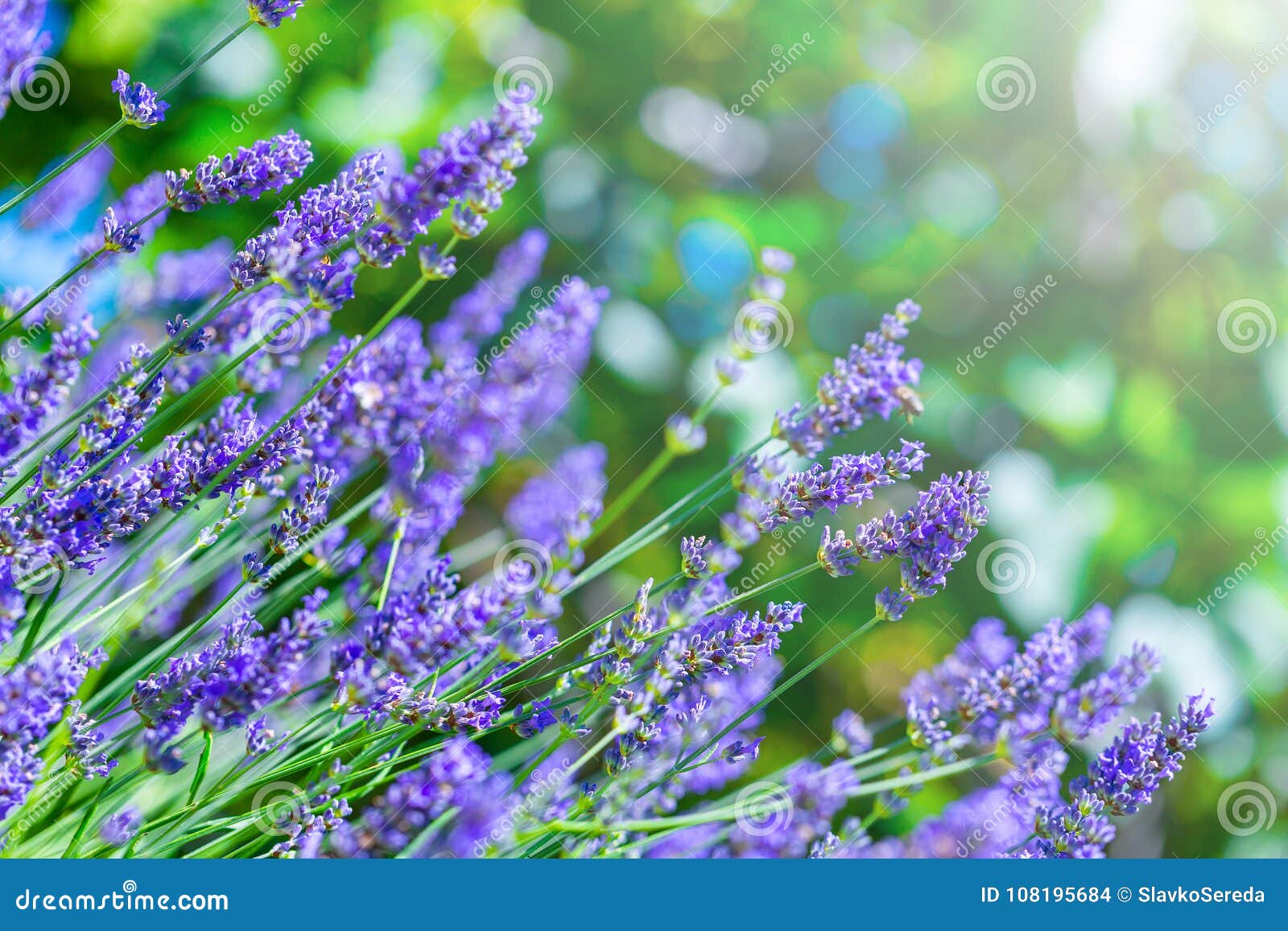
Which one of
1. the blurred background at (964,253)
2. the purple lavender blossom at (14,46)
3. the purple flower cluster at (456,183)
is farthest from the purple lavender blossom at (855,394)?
the blurred background at (964,253)

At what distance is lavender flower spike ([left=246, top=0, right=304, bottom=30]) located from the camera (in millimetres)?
382

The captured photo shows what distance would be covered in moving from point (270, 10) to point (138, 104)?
0.07 metres

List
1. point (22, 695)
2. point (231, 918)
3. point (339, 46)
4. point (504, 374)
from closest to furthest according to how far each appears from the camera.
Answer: point (22, 695) → point (231, 918) → point (504, 374) → point (339, 46)

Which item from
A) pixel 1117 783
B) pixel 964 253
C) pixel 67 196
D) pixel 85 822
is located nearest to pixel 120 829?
pixel 85 822

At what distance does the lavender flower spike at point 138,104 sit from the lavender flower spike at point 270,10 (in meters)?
0.05

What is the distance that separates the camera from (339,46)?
99 cm

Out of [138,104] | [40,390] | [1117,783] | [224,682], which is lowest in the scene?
[1117,783]

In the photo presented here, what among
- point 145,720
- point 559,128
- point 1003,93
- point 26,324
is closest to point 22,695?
point 145,720

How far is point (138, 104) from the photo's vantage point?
1.23ft

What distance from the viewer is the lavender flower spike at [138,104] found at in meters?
0.37

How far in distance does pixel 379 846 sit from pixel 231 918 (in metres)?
0.07

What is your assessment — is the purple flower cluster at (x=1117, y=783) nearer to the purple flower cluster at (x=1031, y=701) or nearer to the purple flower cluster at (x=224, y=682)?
A: the purple flower cluster at (x=1031, y=701)

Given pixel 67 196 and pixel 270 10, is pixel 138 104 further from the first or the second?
pixel 67 196

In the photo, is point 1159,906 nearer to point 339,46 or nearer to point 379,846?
point 379,846
